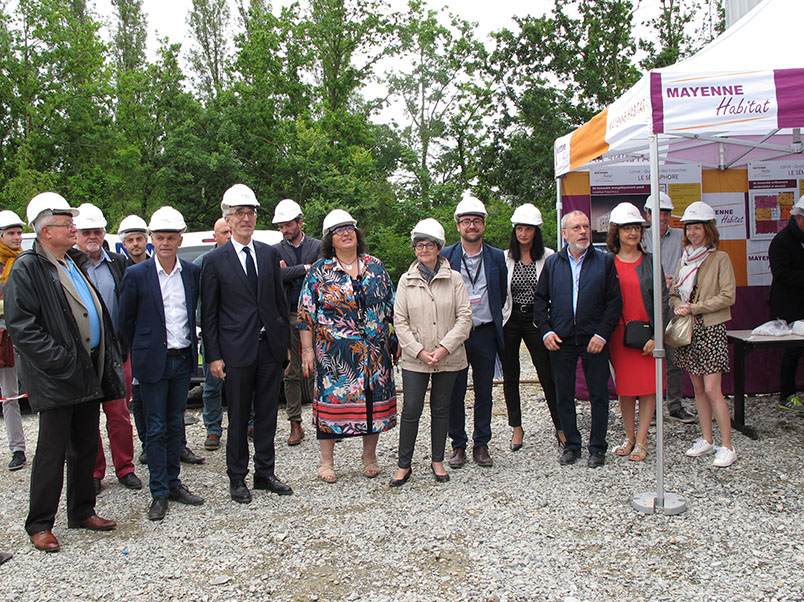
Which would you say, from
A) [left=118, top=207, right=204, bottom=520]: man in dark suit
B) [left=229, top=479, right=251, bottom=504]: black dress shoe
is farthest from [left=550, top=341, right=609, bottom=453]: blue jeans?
[left=118, top=207, right=204, bottom=520]: man in dark suit

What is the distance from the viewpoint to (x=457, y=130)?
878 inches

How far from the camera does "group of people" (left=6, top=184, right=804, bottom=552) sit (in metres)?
3.81

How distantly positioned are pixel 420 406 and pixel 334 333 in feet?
2.64

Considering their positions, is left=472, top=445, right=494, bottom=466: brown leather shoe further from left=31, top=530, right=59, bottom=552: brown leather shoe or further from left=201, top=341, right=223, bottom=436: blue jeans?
left=31, top=530, right=59, bottom=552: brown leather shoe

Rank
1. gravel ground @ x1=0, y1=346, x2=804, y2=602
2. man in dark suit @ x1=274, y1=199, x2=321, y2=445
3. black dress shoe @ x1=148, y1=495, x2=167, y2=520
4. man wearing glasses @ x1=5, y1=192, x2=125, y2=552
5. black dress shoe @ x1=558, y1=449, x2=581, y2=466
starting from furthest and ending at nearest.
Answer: man in dark suit @ x1=274, y1=199, x2=321, y2=445
black dress shoe @ x1=558, y1=449, x2=581, y2=466
black dress shoe @ x1=148, y1=495, x2=167, y2=520
man wearing glasses @ x1=5, y1=192, x2=125, y2=552
gravel ground @ x1=0, y1=346, x2=804, y2=602

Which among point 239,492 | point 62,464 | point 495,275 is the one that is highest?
point 495,275

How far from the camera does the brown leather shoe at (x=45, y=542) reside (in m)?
3.67

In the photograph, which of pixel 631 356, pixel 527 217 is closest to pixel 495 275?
pixel 527 217

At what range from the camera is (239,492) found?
438cm

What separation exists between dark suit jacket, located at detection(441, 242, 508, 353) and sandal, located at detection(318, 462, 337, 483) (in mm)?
1540

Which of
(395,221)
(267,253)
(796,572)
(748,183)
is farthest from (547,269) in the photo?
(395,221)

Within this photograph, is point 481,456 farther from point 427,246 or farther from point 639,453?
point 427,246

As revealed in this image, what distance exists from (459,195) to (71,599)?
19430 mm

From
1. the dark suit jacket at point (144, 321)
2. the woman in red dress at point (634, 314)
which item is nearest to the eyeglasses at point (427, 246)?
the woman in red dress at point (634, 314)
